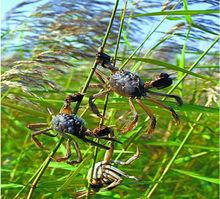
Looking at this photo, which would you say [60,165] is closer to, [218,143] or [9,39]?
[218,143]

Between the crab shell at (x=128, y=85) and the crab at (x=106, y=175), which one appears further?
the crab at (x=106, y=175)

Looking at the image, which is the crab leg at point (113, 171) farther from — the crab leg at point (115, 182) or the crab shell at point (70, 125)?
the crab shell at point (70, 125)

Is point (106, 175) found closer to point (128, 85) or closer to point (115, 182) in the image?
point (115, 182)

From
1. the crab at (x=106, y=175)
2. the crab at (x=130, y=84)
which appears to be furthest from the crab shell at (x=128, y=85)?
the crab at (x=106, y=175)

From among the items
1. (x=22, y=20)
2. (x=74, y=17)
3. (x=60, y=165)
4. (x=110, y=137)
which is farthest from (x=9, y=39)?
(x=110, y=137)

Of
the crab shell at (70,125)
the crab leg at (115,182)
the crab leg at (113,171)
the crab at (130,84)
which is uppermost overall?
the crab at (130,84)

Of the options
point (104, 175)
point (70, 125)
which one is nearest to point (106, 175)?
point (104, 175)
